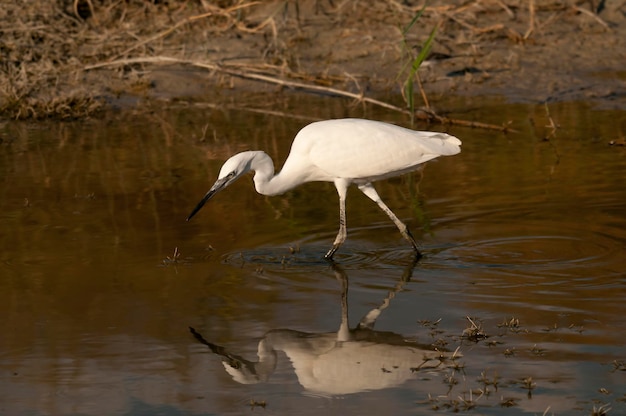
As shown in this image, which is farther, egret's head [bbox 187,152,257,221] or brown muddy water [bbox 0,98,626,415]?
egret's head [bbox 187,152,257,221]

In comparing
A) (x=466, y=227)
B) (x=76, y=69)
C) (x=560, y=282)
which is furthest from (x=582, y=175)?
(x=76, y=69)

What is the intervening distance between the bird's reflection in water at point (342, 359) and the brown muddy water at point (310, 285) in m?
0.01

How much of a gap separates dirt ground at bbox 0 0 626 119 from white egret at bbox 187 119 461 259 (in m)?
4.20

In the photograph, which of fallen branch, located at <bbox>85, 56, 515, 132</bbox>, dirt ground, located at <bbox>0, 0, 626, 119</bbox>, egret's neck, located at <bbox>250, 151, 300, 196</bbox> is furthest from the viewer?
dirt ground, located at <bbox>0, 0, 626, 119</bbox>

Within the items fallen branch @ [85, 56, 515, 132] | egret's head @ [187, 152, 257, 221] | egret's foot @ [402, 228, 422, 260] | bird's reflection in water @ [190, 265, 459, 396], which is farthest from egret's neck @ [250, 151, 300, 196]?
fallen branch @ [85, 56, 515, 132]

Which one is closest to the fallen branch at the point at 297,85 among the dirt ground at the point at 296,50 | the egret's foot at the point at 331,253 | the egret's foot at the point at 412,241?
the dirt ground at the point at 296,50

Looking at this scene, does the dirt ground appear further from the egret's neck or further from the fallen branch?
the egret's neck

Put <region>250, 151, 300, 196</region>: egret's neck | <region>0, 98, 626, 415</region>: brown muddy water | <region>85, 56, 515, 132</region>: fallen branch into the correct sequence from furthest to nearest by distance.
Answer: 1. <region>85, 56, 515, 132</region>: fallen branch
2. <region>250, 151, 300, 196</region>: egret's neck
3. <region>0, 98, 626, 415</region>: brown muddy water

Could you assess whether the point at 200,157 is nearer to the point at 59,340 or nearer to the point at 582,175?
the point at 582,175

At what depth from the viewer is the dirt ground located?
11.7 meters

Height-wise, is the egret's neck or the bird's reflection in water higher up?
the egret's neck

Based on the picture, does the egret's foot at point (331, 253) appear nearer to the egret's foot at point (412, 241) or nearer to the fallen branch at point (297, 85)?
the egret's foot at point (412, 241)

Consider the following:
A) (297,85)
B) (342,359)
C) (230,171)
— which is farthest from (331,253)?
(297,85)

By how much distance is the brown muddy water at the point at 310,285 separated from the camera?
467 centimetres
